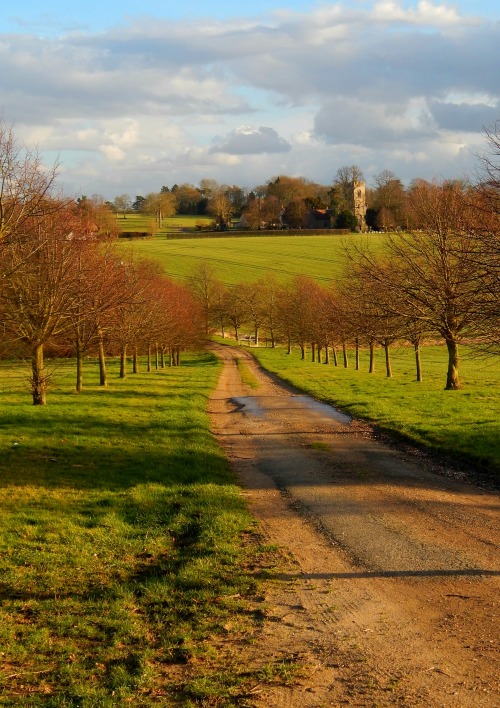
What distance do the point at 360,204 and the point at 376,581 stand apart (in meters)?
89.0

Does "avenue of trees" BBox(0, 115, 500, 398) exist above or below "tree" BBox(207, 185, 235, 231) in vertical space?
below

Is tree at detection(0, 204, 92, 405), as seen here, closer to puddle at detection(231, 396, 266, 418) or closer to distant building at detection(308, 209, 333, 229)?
puddle at detection(231, 396, 266, 418)

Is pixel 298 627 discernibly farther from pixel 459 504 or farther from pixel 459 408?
pixel 459 408

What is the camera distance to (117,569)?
9102 mm

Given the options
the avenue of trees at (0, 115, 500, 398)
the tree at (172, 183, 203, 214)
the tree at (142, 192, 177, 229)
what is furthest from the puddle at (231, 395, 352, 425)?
the tree at (172, 183, 203, 214)

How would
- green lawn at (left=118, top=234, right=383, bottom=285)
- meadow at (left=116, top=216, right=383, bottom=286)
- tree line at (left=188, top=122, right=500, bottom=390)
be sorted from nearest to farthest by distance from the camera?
tree line at (left=188, top=122, right=500, bottom=390) → meadow at (left=116, top=216, right=383, bottom=286) → green lawn at (left=118, top=234, right=383, bottom=285)

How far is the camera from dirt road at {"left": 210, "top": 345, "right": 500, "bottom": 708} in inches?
231

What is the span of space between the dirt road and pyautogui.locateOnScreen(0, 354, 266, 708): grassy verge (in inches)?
24.2

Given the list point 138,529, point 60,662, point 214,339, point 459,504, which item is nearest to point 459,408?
point 459,504

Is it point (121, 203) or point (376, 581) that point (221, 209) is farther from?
point (376, 581)

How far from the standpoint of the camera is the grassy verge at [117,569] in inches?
240

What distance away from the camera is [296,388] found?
36719 mm

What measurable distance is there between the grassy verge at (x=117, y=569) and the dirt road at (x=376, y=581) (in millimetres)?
614

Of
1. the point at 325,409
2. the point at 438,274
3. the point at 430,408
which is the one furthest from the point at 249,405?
the point at 438,274
